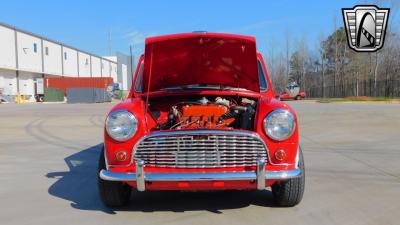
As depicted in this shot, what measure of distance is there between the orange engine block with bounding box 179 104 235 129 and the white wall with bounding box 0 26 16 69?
52102 millimetres

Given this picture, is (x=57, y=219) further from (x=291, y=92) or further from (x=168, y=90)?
(x=291, y=92)

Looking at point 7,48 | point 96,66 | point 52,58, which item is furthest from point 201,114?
point 96,66

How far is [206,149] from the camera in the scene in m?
3.90

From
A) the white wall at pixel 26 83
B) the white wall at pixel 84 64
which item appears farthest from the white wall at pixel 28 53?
the white wall at pixel 84 64

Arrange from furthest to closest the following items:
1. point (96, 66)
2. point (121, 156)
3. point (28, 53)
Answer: point (96, 66)
point (28, 53)
point (121, 156)

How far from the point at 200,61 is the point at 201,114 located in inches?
25.2

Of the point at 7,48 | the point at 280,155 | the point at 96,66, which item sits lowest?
the point at 280,155

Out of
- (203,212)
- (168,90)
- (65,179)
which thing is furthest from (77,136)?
(203,212)

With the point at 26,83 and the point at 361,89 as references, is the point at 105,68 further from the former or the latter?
the point at 361,89

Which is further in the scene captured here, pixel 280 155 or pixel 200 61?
pixel 200 61

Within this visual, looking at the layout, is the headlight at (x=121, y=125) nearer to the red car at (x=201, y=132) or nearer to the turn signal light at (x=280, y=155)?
the red car at (x=201, y=132)

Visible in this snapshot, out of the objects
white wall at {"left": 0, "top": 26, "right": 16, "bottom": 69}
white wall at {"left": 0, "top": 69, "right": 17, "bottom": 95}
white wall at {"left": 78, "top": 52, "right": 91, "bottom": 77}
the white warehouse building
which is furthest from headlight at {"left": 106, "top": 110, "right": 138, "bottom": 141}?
white wall at {"left": 78, "top": 52, "right": 91, "bottom": 77}

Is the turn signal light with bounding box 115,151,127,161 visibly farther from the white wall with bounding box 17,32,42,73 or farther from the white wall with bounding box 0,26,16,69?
the white wall with bounding box 17,32,42,73

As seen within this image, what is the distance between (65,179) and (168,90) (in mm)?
2170
